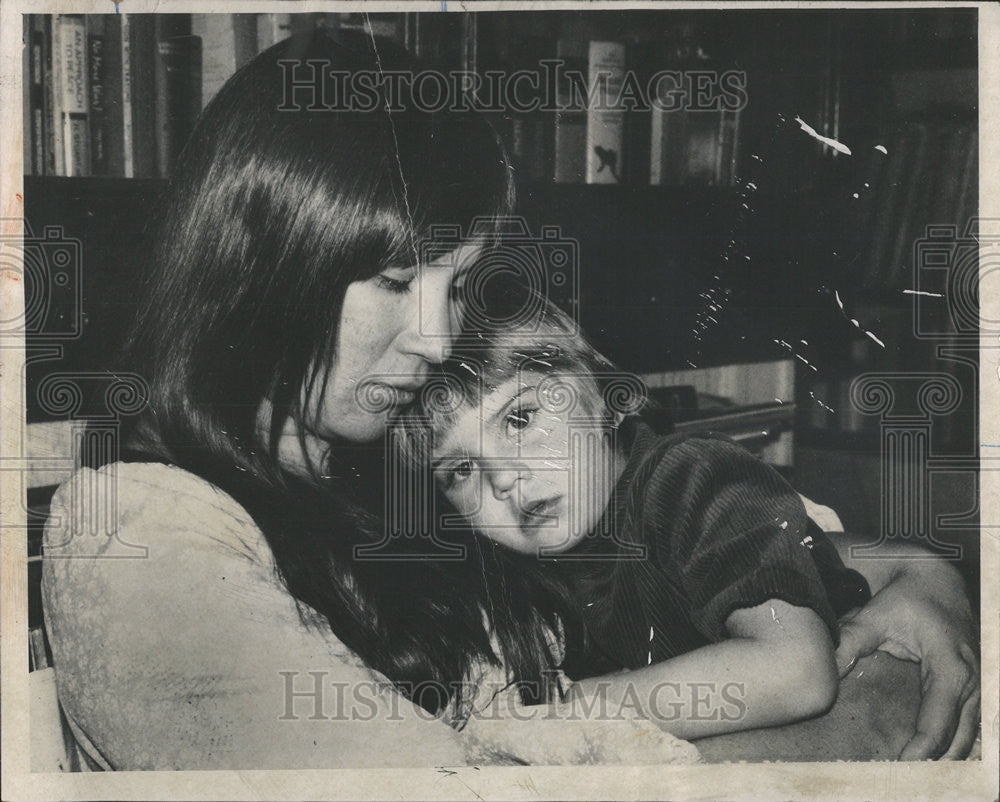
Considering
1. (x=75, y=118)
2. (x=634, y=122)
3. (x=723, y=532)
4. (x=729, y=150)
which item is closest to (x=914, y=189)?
(x=729, y=150)

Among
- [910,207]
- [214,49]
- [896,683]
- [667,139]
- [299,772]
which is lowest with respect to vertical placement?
[299,772]

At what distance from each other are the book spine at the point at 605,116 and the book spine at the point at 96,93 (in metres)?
0.74

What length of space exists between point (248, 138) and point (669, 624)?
958 millimetres

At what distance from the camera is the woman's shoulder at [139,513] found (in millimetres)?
1241

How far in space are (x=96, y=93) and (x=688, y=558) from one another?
114cm

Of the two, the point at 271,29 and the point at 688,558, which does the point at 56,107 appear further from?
the point at 688,558

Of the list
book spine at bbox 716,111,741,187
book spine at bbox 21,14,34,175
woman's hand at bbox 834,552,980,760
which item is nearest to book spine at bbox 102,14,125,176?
book spine at bbox 21,14,34,175

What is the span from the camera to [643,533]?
1.25 m

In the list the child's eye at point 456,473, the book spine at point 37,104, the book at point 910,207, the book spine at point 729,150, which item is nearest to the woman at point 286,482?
the child's eye at point 456,473

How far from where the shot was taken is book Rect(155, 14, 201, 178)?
1.25 meters

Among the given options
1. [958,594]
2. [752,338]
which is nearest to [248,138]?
[752,338]

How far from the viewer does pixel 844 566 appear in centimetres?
128

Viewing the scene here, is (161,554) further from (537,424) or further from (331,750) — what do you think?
(537,424)

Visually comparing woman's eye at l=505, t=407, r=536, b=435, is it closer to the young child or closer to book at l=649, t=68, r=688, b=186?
the young child
